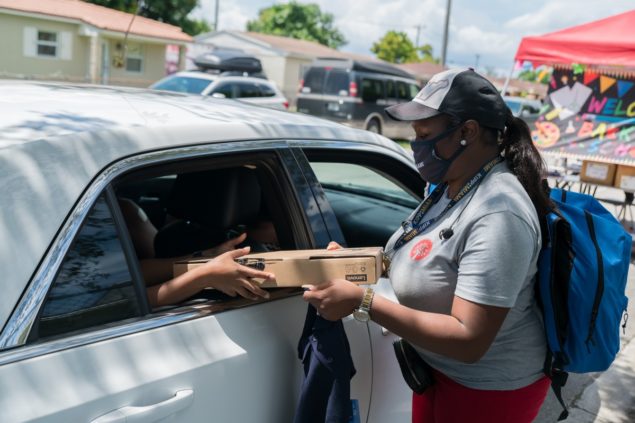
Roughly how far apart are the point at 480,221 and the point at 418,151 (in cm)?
34

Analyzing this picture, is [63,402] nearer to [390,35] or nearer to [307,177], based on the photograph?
[307,177]

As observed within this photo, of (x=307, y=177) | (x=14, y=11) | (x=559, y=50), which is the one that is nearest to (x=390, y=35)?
(x=14, y=11)

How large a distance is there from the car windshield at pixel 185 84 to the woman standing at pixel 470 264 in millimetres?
13963

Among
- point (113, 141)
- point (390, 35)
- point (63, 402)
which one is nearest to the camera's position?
point (63, 402)

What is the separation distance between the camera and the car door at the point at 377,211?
90.2 inches

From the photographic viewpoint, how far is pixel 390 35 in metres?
59.8

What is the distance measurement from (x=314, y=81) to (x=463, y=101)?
1810 cm

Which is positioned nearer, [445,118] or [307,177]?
[445,118]

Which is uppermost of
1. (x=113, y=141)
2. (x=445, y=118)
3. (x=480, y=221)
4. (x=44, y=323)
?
(x=445, y=118)

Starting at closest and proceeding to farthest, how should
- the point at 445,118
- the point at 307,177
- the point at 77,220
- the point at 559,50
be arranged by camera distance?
the point at 77,220, the point at 445,118, the point at 307,177, the point at 559,50

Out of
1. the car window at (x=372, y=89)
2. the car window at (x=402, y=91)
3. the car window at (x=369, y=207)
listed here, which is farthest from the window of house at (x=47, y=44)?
the car window at (x=369, y=207)

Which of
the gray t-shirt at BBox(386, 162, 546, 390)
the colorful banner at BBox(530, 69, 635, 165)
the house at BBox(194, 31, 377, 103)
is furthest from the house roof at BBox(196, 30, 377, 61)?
the gray t-shirt at BBox(386, 162, 546, 390)

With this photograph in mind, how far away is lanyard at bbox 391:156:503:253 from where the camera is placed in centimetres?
190

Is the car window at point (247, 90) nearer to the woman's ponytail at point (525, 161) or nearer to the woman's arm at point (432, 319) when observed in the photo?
the woman's ponytail at point (525, 161)
